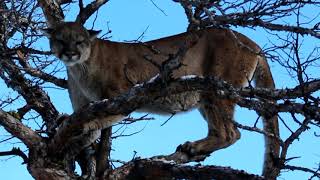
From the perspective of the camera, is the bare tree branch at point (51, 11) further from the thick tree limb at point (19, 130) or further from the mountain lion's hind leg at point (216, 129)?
the mountain lion's hind leg at point (216, 129)

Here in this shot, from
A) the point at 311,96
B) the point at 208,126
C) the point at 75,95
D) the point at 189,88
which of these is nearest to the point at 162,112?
the point at 208,126

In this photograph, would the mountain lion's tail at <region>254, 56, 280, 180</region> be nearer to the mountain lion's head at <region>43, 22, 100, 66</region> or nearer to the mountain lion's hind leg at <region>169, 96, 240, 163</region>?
the mountain lion's hind leg at <region>169, 96, 240, 163</region>

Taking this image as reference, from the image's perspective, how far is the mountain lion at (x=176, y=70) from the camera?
7539 mm

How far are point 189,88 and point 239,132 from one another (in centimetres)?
219

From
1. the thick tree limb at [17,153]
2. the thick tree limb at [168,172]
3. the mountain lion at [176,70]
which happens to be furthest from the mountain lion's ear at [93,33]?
the thick tree limb at [168,172]

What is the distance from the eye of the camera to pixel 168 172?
257 inches

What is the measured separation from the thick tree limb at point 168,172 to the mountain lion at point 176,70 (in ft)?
2.10

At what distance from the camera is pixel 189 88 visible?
19.2 ft

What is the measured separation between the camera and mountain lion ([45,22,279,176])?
24.7 feet

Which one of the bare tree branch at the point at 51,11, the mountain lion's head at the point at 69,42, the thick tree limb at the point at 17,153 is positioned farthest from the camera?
the bare tree branch at the point at 51,11

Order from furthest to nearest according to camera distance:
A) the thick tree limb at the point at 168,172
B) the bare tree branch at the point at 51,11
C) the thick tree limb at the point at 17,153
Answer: the bare tree branch at the point at 51,11 → the thick tree limb at the point at 17,153 → the thick tree limb at the point at 168,172

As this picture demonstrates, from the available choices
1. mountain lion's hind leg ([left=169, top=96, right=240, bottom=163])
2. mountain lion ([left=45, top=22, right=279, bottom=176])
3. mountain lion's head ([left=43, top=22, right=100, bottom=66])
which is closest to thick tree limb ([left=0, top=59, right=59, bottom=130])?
mountain lion ([left=45, top=22, right=279, bottom=176])

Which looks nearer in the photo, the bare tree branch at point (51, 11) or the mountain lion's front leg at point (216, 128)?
the mountain lion's front leg at point (216, 128)

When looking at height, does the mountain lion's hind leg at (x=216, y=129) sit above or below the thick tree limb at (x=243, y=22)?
above
